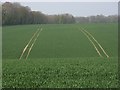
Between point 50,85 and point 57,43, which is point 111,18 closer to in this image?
point 57,43

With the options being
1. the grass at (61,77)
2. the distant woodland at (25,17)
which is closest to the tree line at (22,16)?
the distant woodland at (25,17)

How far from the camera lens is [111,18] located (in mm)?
135500

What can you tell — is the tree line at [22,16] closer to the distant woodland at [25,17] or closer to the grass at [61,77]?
the distant woodland at [25,17]

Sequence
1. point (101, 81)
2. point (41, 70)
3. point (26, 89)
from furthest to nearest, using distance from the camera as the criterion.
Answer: point (41, 70)
point (101, 81)
point (26, 89)

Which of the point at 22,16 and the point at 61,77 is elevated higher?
the point at 22,16

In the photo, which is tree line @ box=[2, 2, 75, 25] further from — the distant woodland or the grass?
the grass

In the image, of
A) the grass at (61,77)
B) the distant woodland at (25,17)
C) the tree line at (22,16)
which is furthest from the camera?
the distant woodland at (25,17)

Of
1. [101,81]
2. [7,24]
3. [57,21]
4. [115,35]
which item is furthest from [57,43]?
[57,21]

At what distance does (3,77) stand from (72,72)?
3.67m

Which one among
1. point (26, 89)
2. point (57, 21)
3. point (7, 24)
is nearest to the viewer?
point (26, 89)

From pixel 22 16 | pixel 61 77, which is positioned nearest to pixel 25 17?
pixel 22 16

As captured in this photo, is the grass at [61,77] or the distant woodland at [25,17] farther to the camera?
the distant woodland at [25,17]

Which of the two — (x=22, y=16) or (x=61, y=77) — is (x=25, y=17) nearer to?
(x=22, y=16)

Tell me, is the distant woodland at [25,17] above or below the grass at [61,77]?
above
